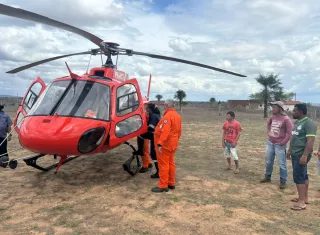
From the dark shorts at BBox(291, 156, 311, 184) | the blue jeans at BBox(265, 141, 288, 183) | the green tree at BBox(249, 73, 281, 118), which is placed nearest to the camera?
the dark shorts at BBox(291, 156, 311, 184)

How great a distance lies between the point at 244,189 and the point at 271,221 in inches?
59.5

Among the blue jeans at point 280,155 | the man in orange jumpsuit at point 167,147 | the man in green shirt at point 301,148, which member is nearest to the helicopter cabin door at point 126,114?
the man in orange jumpsuit at point 167,147

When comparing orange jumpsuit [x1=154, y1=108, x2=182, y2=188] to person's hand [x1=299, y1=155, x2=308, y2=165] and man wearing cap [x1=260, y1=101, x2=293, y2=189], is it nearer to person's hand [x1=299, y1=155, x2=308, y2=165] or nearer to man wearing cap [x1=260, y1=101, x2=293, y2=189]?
man wearing cap [x1=260, y1=101, x2=293, y2=189]

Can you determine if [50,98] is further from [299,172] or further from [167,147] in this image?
→ [299,172]

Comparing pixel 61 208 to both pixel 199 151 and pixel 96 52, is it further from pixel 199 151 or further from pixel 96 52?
pixel 199 151

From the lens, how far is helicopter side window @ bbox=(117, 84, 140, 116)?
5.73 meters

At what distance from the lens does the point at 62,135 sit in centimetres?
467

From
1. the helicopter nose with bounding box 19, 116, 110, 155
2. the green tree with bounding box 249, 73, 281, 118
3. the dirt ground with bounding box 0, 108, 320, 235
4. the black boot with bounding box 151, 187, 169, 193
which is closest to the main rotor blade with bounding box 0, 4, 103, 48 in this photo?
the helicopter nose with bounding box 19, 116, 110, 155

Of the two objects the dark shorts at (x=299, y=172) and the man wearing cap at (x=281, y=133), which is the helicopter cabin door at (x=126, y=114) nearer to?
the man wearing cap at (x=281, y=133)

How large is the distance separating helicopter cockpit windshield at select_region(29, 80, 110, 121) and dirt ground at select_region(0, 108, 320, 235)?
1498 millimetres

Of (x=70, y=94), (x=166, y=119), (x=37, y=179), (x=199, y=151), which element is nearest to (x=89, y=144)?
(x=70, y=94)

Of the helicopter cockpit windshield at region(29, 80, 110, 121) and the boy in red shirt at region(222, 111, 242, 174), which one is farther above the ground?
the helicopter cockpit windshield at region(29, 80, 110, 121)

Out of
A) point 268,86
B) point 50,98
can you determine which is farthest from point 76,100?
point 268,86

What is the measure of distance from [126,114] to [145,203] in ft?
6.09
